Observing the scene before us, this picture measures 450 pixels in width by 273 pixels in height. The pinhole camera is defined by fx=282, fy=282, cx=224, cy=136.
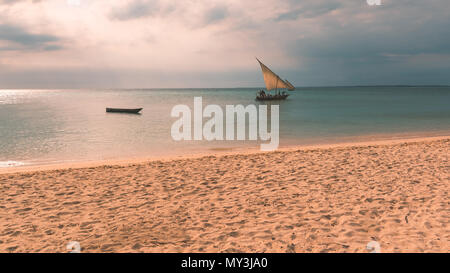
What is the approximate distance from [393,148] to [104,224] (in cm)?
1375

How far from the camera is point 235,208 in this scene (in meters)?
6.83

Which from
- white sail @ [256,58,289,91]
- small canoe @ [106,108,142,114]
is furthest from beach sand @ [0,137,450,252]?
white sail @ [256,58,289,91]

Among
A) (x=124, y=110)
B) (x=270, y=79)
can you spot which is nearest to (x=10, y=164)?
(x=124, y=110)

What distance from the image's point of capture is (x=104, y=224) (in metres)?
6.15

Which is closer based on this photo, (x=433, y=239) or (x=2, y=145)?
(x=433, y=239)

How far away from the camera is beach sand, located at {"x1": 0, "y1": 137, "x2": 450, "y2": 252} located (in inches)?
205
